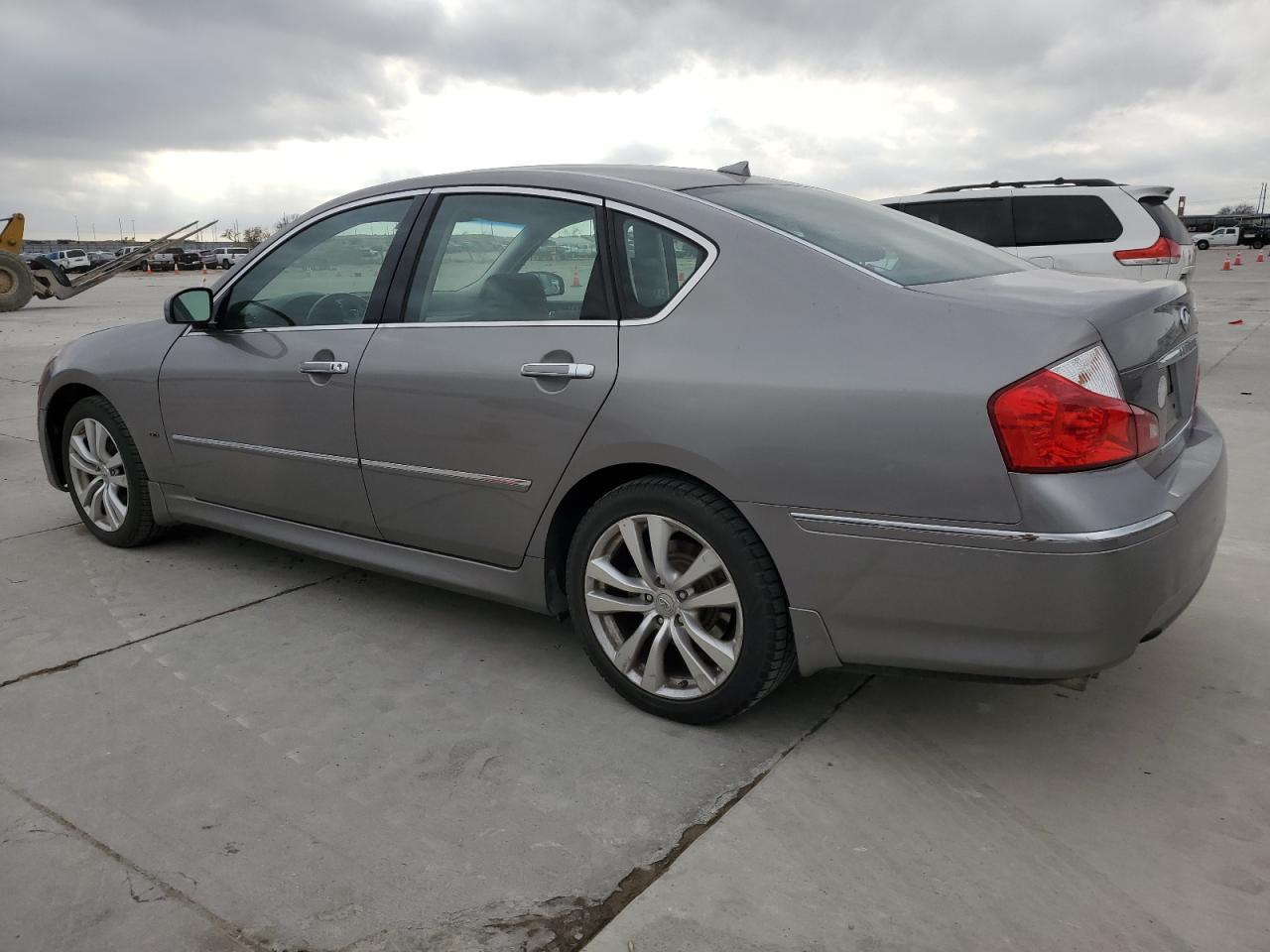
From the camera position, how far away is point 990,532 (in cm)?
228

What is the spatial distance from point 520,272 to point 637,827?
165 centimetres

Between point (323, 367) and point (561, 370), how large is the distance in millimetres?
1037

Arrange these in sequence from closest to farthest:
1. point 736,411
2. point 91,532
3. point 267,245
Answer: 1. point 736,411
2. point 267,245
3. point 91,532

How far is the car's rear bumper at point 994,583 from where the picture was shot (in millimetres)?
2260

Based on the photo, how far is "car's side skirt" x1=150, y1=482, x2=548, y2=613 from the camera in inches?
125

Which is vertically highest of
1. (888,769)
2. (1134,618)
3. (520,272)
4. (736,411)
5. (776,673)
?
(520,272)

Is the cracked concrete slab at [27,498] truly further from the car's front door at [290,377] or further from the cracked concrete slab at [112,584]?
the car's front door at [290,377]

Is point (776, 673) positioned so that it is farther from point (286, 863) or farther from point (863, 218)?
point (863, 218)

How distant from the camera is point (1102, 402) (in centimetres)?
230

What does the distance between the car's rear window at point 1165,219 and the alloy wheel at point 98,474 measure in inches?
309

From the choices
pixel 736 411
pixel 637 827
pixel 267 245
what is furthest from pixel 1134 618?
pixel 267 245

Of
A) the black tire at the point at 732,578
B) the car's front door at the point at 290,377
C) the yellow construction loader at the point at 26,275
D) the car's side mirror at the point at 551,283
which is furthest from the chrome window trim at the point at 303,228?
the yellow construction loader at the point at 26,275

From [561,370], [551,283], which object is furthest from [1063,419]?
[551,283]

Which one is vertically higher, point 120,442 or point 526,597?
point 120,442
